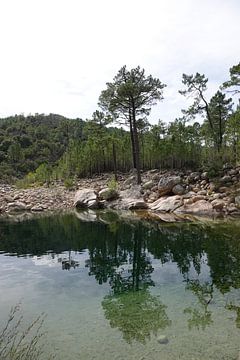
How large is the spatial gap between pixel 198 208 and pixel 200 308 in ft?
53.6

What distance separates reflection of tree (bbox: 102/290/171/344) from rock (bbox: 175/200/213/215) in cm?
1471

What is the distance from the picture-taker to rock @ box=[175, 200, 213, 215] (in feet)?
79.7

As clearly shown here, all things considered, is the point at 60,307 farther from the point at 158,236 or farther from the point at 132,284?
the point at 158,236

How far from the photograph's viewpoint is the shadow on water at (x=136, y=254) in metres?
8.73

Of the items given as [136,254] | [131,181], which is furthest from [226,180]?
[136,254]

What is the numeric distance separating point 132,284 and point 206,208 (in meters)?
14.4

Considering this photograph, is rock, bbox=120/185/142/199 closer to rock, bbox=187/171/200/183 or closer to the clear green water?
rock, bbox=187/171/200/183

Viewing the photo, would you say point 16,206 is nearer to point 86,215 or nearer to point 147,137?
point 86,215

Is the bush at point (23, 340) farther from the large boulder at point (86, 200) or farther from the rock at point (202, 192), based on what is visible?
the large boulder at point (86, 200)

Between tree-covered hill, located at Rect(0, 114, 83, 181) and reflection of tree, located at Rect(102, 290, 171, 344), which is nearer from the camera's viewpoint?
reflection of tree, located at Rect(102, 290, 171, 344)

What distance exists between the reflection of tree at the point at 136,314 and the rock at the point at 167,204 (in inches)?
638

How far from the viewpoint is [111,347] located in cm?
700

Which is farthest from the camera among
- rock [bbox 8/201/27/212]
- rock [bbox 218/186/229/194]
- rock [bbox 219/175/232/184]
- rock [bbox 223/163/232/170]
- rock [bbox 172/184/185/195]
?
rock [bbox 8/201/27/212]

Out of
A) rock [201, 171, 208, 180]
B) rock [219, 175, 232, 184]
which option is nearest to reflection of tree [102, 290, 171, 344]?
rock [219, 175, 232, 184]
